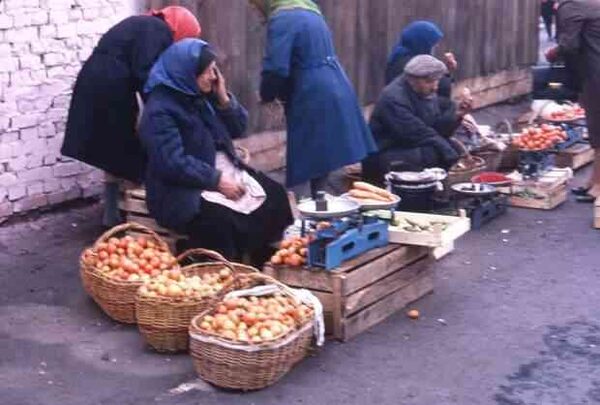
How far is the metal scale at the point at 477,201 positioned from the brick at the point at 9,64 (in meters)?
3.29

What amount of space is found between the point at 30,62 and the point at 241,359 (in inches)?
126

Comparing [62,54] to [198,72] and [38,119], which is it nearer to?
[38,119]

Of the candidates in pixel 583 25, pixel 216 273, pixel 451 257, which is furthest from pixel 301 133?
pixel 583 25

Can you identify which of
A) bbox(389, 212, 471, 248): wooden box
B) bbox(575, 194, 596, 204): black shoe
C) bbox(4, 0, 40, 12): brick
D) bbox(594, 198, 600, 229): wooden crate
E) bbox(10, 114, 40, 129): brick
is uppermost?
bbox(4, 0, 40, 12): brick

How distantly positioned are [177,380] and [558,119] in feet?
21.7

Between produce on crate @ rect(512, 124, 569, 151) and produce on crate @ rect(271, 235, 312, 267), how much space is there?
4.01 meters

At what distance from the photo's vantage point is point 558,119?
452 inches

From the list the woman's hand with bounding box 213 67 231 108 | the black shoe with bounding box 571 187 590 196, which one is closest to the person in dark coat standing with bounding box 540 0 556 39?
the black shoe with bounding box 571 187 590 196

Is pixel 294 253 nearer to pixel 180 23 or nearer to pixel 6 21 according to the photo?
pixel 180 23

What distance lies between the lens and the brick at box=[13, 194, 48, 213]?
788 centimetres

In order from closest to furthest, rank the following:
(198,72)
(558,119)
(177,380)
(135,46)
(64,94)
A: 1. (177,380)
2. (198,72)
3. (135,46)
4. (64,94)
5. (558,119)

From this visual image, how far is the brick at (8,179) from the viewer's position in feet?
25.5

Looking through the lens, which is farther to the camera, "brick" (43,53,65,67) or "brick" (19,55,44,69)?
"brick" (43,53,65,67)

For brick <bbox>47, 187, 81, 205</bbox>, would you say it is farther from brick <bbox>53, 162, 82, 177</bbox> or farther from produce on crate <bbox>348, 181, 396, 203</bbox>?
produce on crate <bbox>348, 181, 396, 203</bbox>
